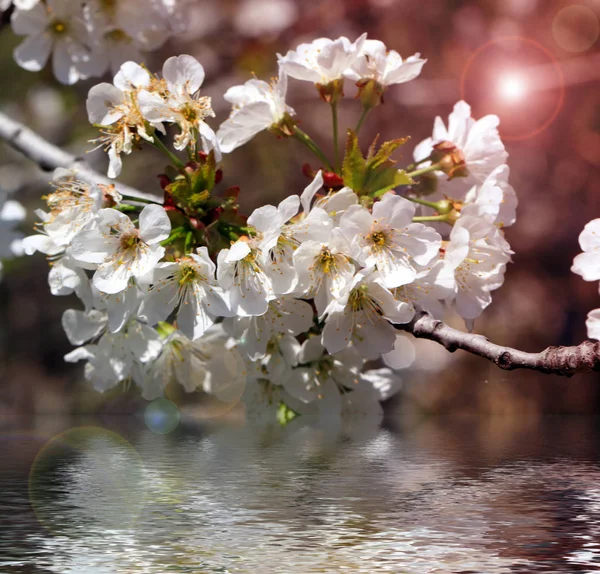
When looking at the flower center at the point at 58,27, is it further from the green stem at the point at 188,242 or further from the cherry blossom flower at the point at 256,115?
the green stem at the point at 188,242

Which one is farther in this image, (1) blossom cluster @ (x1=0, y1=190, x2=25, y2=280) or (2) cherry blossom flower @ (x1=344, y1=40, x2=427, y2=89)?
(1) blossom cluster @ (x1=0, y1=190, x2=25, y2=280)

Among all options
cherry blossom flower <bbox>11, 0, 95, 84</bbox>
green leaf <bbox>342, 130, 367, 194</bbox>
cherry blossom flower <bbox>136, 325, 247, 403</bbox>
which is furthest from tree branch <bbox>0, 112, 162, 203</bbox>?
green leaf <bbox>342, 130, 367, 194</bbox>

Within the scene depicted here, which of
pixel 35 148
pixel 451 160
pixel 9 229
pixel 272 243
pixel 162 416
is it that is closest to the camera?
pixel 272 243

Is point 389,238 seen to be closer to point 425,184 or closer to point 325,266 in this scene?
point 325,266

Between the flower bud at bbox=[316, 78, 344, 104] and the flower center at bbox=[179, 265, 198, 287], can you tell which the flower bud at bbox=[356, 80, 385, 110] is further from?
the flower center at bbox=[179, 265, 198, 287]

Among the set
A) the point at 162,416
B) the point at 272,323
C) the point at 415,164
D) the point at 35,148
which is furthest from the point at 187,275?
the point at 162,416

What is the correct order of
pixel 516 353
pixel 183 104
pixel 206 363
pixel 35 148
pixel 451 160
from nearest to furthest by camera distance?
pixel 516 353, pixel 183 104, pixel 451 160, pixel 206 363, pixel 35 148

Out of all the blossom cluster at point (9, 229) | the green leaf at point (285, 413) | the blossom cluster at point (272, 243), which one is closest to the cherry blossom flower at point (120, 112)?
the blossom cluster at point (272, 243)
